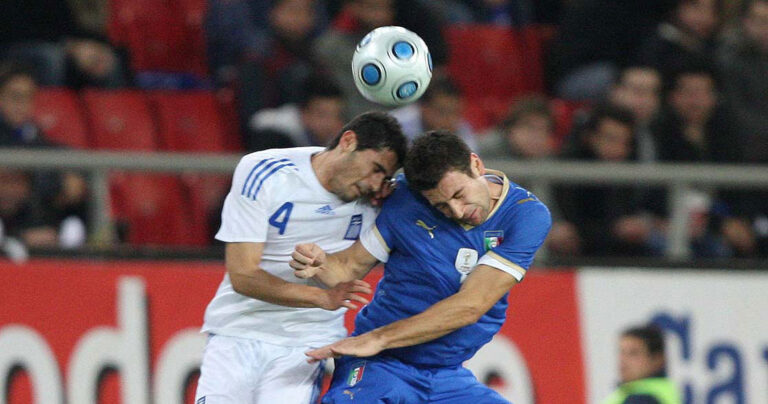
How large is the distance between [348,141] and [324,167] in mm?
205

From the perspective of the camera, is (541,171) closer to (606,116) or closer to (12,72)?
(606,116)

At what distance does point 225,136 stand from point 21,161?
195 cm

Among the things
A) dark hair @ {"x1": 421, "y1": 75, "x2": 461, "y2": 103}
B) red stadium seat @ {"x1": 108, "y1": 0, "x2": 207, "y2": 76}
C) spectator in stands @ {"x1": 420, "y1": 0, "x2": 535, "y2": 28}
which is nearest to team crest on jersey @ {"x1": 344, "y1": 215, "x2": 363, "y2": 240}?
dark hair @ {"x1": 421, "y1": 75, "x2": 461, "y2": 103}

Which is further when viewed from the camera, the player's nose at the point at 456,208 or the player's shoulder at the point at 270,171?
the player's shoulder at the point at 270,171

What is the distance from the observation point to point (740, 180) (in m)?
7.90

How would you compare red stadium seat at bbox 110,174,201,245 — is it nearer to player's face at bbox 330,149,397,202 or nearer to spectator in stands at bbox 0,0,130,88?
spectator in stands at bbox 0,0,130,88

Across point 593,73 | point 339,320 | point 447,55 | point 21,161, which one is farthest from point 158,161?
point 593,73

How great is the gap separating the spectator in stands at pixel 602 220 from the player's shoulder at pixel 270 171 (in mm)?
2887

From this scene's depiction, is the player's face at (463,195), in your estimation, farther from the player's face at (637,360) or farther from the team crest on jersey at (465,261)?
the player's face at (637,360)

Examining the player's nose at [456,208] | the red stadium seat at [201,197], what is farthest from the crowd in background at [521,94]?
the player's nose at [456,208]

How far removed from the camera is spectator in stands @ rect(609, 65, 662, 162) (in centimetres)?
873

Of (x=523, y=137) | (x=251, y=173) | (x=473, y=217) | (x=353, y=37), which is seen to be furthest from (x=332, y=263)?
(x=353, y=37)

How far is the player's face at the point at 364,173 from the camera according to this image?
17.2ft

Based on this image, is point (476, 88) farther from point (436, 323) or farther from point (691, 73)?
point (436, 323)
